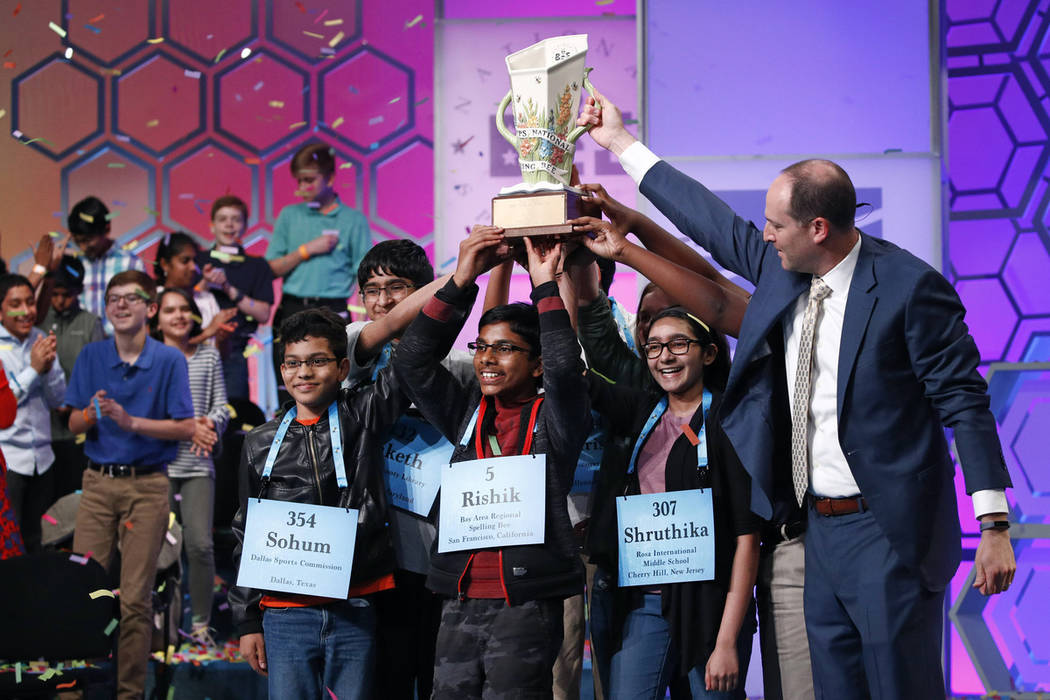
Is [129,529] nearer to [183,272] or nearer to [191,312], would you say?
[191,312]

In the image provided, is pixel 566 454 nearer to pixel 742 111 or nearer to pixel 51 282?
pixel 742 111

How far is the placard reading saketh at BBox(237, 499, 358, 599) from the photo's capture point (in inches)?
98.2

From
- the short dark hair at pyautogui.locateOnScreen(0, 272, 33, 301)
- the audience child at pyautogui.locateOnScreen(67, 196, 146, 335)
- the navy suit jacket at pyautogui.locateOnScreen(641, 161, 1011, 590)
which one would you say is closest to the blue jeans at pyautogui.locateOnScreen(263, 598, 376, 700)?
the navy suit jacket at pyautogui.locateOnScreen(641, 161, 1011, 590)

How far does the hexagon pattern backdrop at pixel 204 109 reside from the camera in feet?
23.3

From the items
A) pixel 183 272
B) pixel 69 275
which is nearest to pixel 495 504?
pixel 183 272

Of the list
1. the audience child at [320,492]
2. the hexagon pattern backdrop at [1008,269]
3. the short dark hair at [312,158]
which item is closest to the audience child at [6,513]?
the audience child at [320,492]

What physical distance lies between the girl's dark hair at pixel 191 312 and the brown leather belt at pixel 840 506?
11.4ft

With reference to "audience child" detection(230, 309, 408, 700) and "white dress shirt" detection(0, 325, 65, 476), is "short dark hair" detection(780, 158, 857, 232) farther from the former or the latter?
"white dress shirt" detection(0, 325, 65, 476)

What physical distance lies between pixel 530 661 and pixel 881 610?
2.36ft

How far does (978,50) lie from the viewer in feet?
15.3

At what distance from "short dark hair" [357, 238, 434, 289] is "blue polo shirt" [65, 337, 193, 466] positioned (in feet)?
5.08

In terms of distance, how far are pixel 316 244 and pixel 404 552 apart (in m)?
3.13

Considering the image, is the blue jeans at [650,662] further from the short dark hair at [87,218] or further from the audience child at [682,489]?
the short dark hair at [87,218]

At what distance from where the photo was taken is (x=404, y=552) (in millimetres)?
2678
